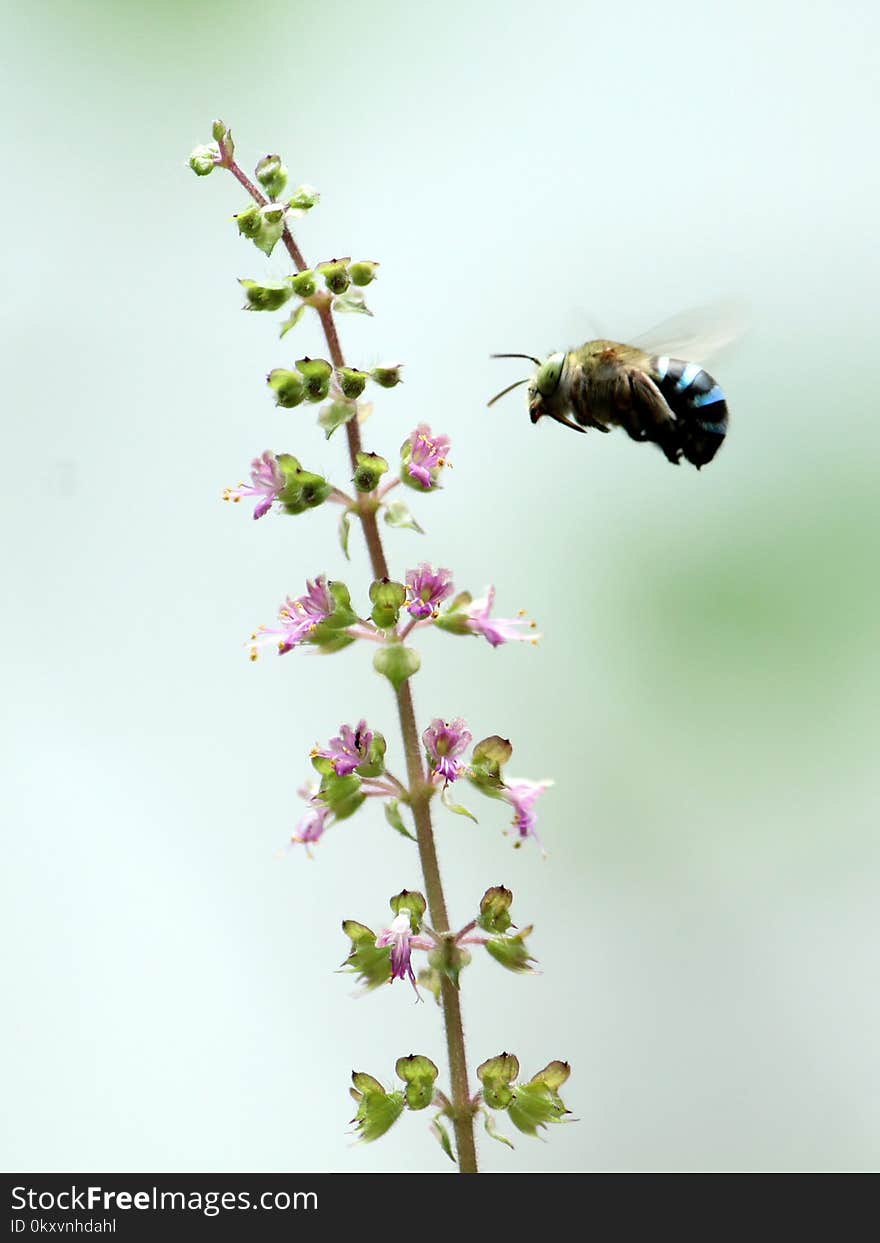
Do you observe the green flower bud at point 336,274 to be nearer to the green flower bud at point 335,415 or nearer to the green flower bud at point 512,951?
the green flower bud at point 335,415

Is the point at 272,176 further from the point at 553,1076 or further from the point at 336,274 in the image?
the point at 553,1076

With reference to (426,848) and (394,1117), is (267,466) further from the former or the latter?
(394,1117)

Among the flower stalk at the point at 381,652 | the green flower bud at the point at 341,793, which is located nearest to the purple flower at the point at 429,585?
the flower stalk at the point at 381,652

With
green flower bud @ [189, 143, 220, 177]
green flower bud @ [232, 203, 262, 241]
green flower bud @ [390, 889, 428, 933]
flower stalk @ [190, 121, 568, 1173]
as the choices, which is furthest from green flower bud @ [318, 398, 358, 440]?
green flower bud @ [390, 889, 428, 933]

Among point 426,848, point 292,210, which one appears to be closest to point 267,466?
point 292,210

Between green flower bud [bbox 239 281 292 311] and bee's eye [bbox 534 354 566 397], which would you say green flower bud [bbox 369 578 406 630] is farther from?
bee's eye [bbox 534 354 566 397]

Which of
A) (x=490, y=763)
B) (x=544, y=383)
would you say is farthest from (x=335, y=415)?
(x=544, y=383)
